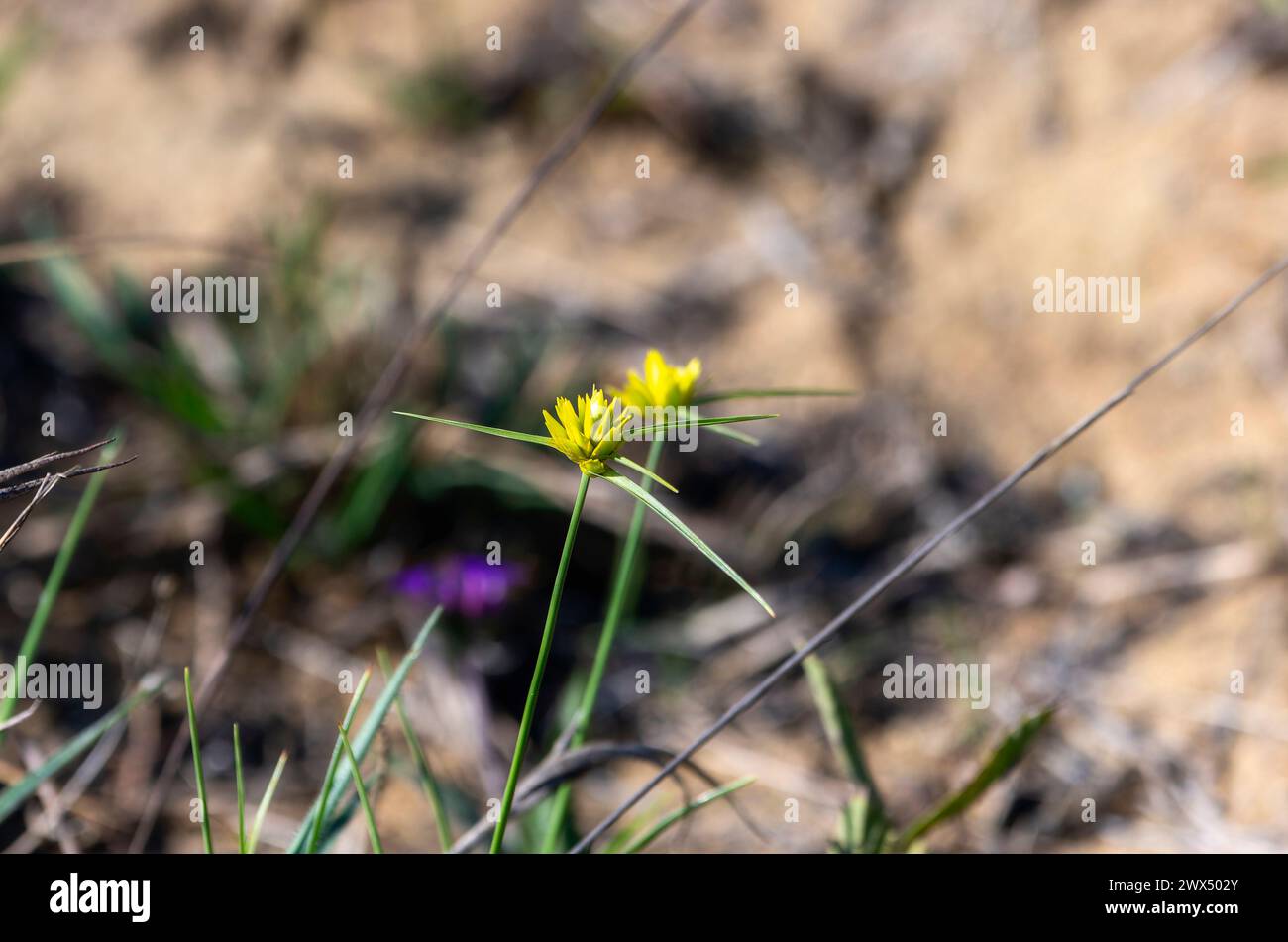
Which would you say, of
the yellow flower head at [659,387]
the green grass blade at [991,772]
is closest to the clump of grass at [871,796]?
the green grass blade at [991,772]

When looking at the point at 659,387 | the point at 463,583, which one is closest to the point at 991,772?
the point at 659,387

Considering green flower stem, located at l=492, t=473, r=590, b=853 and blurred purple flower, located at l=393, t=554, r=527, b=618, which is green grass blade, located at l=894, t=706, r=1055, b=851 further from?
blurred purple flower, located at l=393, t=554, r=527, b=618

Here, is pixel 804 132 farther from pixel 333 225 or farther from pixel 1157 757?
pixel 1157 757

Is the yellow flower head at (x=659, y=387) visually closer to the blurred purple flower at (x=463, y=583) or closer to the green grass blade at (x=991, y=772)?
the green grass blade at (x=991, y=772)

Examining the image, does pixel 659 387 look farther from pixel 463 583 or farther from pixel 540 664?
pixel 463 583

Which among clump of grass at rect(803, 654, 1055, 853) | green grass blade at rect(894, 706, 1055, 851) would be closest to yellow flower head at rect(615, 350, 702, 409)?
clump of grass at rect(803, 654, 1055, 853)
